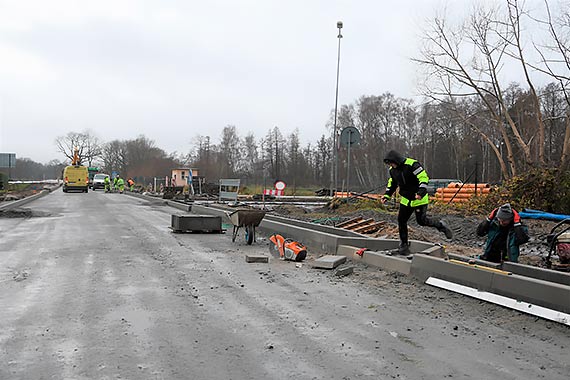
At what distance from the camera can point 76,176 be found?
56.7m

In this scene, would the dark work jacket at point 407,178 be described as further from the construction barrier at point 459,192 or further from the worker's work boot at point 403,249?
the construction barrier at point 459,192

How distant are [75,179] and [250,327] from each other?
54.8 meters

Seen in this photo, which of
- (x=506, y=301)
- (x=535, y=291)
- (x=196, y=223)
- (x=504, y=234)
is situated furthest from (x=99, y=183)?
(x=535, y=291)

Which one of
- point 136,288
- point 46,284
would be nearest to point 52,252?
point 46,284

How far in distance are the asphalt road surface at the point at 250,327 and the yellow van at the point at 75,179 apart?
161 feet

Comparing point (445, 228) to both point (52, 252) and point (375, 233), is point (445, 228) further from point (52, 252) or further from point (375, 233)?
point (52, 252)

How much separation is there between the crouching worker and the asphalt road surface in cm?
145

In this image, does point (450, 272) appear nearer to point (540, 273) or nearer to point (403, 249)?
point (540, 273)

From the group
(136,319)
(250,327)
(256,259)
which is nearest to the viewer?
(250,327)

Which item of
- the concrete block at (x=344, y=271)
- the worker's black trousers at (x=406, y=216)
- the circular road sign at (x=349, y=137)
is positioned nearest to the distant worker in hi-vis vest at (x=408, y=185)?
the worker's black trousers at (x=406, y=216)

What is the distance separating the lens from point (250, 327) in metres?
5.70

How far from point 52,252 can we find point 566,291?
904 centimetres

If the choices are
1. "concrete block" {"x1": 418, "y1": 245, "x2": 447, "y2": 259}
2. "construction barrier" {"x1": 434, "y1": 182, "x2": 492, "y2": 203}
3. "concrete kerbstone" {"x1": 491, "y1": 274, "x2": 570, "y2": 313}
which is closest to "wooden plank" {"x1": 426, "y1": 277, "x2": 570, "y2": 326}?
"concrete kerbstone" {"x1": 491, "y1": 274, "x2": 570, "y2": 313}

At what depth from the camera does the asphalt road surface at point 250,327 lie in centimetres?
449
